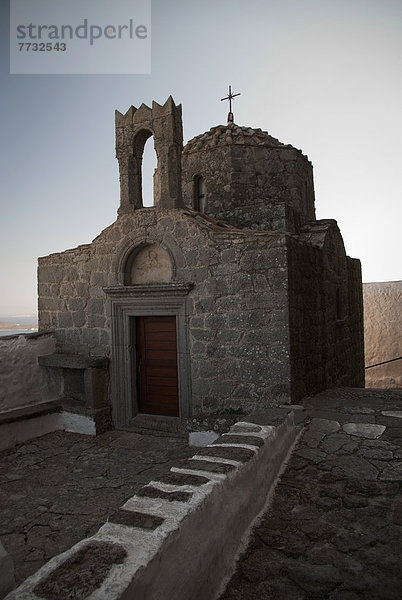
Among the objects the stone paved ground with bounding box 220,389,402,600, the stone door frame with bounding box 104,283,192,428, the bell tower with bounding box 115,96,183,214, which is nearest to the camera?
the stone paved ground with bounding box 220,389,402,600

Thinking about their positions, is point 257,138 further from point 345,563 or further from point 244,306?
point 345,563

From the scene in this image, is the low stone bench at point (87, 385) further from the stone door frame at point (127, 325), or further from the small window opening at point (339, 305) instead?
the small window opening at point (339, 305)

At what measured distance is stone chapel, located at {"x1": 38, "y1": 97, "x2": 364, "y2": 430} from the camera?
17.5 feet

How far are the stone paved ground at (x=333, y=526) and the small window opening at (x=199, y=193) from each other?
227 inches

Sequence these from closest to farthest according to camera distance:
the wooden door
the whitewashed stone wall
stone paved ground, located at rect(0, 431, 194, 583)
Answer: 1. stone paved ground, located at rect(0, 431, 194, 583)
2. the wooden door
3. the whitewashed stone wall

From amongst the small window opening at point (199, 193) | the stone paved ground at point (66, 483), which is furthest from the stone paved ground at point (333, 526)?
the small window opening at point (199, 193)

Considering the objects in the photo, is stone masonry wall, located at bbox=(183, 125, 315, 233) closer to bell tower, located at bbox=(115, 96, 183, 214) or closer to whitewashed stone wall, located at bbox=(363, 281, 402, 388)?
bell tower, located at bbox=(115, 96, 183, 214)

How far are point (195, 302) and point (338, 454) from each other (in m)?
2.86

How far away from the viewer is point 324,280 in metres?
7.03

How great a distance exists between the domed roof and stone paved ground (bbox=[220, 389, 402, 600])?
6.33 m

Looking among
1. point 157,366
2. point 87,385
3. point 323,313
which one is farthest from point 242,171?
point 87,385

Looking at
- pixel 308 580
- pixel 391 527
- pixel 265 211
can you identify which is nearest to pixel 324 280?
pixel 265 211

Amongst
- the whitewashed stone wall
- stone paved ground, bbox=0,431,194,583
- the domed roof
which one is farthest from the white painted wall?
the whitewashed stone wall

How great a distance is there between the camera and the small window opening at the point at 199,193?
8828 millimetres
